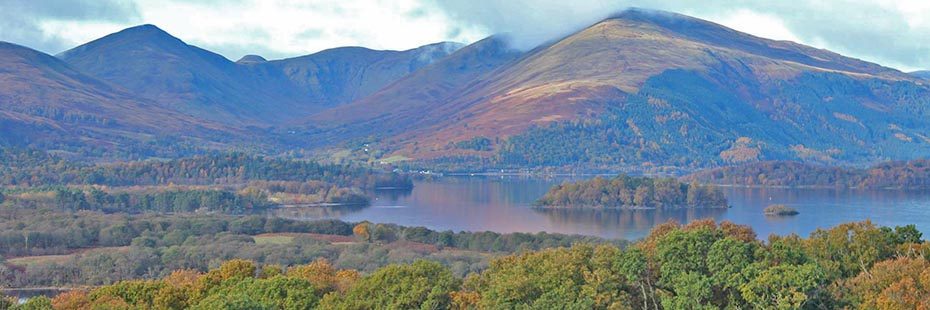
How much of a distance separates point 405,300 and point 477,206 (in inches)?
3992

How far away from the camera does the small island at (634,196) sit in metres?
142

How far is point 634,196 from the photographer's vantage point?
144875 mm

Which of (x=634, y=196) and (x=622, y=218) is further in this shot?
(x=634, y=196)

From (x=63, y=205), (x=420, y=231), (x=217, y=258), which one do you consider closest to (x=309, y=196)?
(x=63, y=205)

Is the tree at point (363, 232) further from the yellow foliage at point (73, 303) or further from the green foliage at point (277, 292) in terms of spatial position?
the green foliage at point (277, 292)

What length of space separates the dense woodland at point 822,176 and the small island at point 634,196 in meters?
39.9

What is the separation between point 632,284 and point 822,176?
152 metres

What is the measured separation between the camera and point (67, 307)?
135 feet

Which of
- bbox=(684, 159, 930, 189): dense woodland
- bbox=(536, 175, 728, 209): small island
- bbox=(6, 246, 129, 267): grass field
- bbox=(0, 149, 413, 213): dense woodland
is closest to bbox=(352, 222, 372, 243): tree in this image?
bbox=(6, 246, 129, 267): grass field

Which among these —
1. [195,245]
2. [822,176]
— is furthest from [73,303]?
[822,176]

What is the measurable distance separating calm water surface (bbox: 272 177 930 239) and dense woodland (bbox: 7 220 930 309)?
202ft

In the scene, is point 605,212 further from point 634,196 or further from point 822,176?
point 822,176

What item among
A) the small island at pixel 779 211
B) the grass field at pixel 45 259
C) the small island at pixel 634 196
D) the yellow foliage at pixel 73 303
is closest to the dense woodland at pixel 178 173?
the small island at pixel 634 196

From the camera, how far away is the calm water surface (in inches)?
4545
